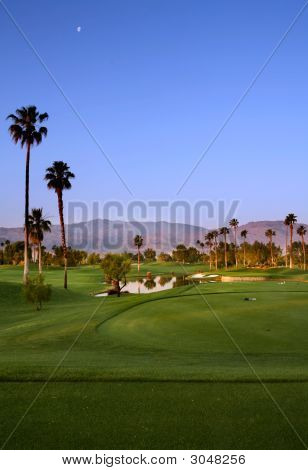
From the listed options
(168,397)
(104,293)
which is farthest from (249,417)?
(104,293)

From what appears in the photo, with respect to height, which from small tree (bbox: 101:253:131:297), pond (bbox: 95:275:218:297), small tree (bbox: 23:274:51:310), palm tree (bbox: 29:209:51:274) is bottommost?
pond (bbox: 95:275:218:297)

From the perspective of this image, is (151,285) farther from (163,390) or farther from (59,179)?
(163,390)

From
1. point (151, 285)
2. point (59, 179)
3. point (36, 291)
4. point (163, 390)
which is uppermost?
point (59, 179)

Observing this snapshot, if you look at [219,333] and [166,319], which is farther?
[166,319]

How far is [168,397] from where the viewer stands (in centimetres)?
785

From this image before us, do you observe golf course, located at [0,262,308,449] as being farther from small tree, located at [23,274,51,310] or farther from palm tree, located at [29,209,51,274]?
palm tree, located at [29,209,51,274]

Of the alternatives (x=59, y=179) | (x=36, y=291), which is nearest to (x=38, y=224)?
(x=59, y=179)

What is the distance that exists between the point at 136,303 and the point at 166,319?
6.10 m

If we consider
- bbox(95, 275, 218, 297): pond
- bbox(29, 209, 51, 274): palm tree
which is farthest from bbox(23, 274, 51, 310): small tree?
bbox(29, 209, 51, 274): palm tree

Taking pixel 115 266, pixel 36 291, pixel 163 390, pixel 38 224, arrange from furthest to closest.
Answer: pixel 38 224, pixel 115 266, pixel 36 291, pixel 163 390

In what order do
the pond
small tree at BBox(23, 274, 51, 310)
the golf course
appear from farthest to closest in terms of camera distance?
the pond → small tree at BBox(23, 274, 51, 310) → the golf course

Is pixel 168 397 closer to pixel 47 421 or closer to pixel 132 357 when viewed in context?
pixel 47 421

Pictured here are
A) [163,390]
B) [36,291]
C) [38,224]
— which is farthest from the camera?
[38,224]

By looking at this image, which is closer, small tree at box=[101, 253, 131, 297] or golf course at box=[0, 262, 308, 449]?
golf course at box=[0, 262, 308, 449]
